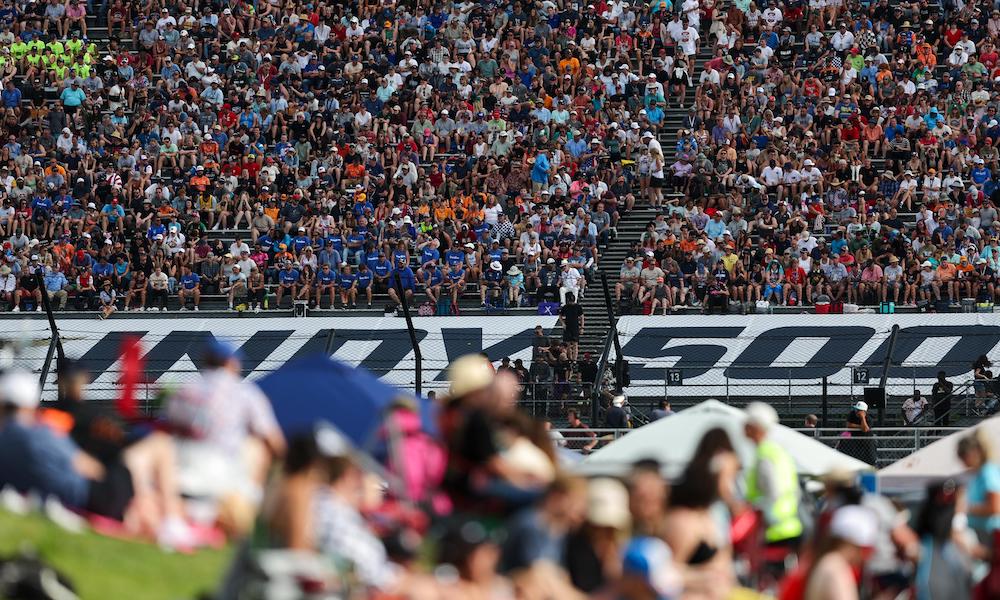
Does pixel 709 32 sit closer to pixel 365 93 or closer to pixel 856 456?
pixel 365 93

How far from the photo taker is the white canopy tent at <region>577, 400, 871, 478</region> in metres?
15.2

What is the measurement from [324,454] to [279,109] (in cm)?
2774

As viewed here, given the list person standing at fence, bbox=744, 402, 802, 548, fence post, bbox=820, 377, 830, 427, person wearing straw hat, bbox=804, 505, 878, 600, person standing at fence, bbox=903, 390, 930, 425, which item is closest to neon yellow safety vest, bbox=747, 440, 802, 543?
→ person standing at fence, bbox=744, 402, 802, 548

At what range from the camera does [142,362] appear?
26.2 metres

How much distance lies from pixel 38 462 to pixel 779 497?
4629mm

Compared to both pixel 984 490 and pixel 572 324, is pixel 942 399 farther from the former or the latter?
pixel 984 490

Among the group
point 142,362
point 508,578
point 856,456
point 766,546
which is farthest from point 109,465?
point 142,362

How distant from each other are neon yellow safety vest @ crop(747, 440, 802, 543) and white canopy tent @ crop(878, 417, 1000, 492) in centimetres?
446

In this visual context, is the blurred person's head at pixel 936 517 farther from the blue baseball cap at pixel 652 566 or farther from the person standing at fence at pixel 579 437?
the person standing at fence at pixel 579 437

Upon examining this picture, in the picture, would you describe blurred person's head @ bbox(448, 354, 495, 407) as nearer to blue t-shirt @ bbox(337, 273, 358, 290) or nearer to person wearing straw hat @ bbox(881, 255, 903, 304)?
person wearing straw hat @ bbox(881, 255, 903, 304)

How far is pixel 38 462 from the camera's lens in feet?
36.9

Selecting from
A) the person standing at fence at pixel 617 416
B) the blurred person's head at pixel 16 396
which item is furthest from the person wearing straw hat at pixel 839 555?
the person standing at fence at pixel 617 416

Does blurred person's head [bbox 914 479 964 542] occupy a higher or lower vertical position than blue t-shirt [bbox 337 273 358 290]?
higher

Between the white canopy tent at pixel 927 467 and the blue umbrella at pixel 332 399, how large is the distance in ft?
13.7
